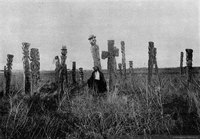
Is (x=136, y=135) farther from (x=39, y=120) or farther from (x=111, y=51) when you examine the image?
(x=111, y=51)

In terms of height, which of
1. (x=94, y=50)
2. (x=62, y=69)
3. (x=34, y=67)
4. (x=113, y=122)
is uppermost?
(x=94, y=50)

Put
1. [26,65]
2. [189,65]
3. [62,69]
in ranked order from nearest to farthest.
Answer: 1. [189,65]
2. [62,69]
3. [26,65]

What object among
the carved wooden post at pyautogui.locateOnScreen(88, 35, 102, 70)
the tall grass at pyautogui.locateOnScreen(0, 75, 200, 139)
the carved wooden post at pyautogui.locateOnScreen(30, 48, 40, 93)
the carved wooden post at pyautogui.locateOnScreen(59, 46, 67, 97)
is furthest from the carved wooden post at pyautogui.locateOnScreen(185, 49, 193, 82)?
the carved wooden post at pyautogui.locateOnScreen(30, 48, 40, 93)

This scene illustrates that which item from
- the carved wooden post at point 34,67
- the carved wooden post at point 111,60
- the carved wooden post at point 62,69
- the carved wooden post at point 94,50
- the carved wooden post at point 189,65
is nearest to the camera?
the carved wooden post at point 189,65

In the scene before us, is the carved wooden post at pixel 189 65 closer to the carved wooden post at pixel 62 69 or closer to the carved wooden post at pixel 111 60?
the carved wooden post at pixel 111 60

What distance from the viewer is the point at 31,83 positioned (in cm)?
893

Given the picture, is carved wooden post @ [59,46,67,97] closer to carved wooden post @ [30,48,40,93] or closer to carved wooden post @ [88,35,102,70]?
carved wooden post @ [88,35,102,70]

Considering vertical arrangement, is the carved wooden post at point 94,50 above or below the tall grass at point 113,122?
above

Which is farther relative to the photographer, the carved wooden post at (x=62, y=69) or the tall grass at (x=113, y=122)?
the carved wooden post at (x=62, y=69)

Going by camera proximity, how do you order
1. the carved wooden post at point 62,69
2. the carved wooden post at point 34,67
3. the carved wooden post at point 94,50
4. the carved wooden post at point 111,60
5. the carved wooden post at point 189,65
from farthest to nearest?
1. the carved wooden post at point 34,67
2. the carved wooden post at point 94,50
3. the carved wooden post at point 111,60
4. the carved wooden post at point 62,69
5. the carved wooden post at point 189,65

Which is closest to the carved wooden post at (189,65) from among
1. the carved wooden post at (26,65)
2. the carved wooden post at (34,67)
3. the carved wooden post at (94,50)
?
the carved wooden post at (94,50)

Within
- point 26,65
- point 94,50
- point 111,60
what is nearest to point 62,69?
point 94,50

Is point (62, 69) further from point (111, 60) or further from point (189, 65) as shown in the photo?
point (189, 65)

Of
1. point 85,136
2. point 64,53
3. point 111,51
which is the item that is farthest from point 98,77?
point 85,136
